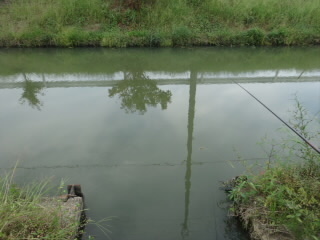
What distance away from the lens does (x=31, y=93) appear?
481cm

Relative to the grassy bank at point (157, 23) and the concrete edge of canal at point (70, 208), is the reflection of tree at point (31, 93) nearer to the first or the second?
the concrete edge of canal at point (70, 208)

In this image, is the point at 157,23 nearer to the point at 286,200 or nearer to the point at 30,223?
the point at 286,200

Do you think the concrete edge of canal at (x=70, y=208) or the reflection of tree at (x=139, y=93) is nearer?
the concrete edge of canal at (x=70, y=208)

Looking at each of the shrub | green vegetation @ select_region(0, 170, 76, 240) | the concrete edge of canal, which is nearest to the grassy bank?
the shrub

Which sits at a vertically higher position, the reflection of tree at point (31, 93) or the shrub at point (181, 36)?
the shrub at point (181, 36)

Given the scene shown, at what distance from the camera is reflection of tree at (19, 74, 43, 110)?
14.4 ft

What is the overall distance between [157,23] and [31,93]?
5.33 m

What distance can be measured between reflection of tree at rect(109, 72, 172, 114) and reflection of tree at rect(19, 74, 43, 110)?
128 centimetres

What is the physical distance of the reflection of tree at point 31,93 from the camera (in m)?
4.39

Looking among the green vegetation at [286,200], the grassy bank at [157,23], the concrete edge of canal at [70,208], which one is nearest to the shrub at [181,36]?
the grassy bank at [157,23]

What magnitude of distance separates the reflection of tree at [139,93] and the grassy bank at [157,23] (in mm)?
3118

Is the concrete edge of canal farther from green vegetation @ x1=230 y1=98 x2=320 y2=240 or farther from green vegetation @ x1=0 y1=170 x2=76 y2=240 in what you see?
green vegetation @ x1=230 y1=98 x2=320 y2=240

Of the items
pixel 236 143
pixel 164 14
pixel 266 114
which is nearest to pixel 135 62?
pixel 164 14

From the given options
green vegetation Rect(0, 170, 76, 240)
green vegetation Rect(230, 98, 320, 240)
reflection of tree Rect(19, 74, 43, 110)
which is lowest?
green vegetation Rect(0, 170, 76, 240)
